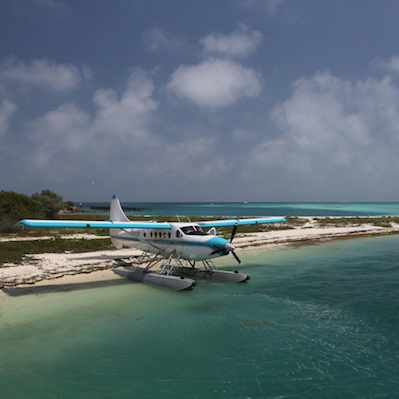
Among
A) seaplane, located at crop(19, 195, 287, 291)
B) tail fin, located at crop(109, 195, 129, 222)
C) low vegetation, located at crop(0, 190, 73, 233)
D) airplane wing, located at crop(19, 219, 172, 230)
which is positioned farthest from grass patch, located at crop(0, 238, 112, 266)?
low vegetation, located at crop(0, 190, 73, 233)

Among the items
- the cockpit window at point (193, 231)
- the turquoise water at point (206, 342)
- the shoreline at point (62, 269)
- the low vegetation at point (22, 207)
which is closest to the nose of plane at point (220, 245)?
the cockpit window at point (193, 231)

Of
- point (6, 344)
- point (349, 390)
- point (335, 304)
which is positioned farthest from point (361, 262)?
point (6, 344)

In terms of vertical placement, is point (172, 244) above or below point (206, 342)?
above

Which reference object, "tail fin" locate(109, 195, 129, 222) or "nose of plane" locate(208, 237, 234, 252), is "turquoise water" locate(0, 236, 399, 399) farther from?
"tail fin" locate(109, 195, 129, 222)

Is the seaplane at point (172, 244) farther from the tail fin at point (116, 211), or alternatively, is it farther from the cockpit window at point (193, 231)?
the tail fin at point (116, 211)

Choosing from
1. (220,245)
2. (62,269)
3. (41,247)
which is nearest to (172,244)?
(220,245)

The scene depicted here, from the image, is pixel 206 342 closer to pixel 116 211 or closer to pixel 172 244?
pixel 172 244
